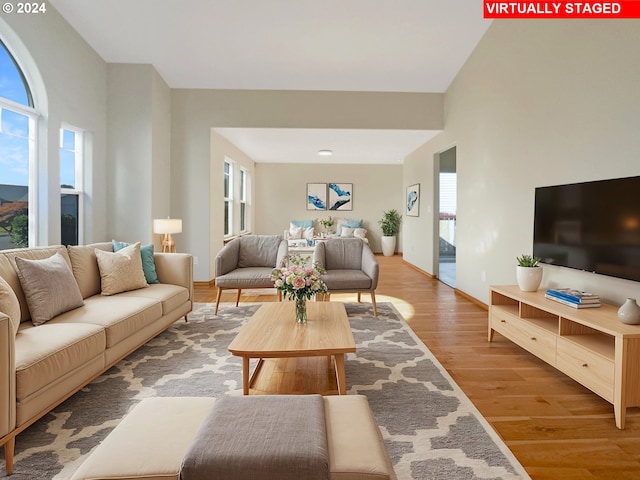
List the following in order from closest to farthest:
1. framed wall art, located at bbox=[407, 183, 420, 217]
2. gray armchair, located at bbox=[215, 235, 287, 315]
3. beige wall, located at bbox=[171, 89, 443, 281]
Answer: gray armchair, located at bbox=[215, 235, 287, 315] → beige wall, located at bbox=[171, 89, 443, 281] → framed wall art, located at bbox=[407, 183, 420, 217]

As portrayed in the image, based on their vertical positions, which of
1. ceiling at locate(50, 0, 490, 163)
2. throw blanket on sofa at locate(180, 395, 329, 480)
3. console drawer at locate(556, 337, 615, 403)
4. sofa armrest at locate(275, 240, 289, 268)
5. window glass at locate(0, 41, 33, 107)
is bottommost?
console drawer at locate(556, 337, 615, 403)

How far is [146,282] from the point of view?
143 inches

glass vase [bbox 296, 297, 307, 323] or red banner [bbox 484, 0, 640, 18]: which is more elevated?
red banner [bbox 484, 0, 640, 18]

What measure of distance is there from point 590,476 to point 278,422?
1416 mm

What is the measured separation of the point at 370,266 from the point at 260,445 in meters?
3.32

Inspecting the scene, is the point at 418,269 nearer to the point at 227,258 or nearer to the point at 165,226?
the point at 227,258

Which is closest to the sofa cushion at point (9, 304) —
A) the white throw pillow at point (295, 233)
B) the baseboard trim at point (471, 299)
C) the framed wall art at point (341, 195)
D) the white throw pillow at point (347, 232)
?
the baseboard trim at point (471, 299)

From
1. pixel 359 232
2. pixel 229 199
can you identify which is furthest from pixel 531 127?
pixel 359 232

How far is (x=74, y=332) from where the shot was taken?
2.24 m

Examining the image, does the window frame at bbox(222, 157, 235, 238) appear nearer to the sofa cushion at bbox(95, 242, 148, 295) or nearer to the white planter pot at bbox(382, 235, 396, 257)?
the white planter pot at bbox(382, 235, 396, 257)

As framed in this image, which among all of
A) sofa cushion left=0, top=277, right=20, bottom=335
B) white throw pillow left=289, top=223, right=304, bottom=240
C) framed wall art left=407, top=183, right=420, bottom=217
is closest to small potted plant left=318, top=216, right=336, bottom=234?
white throw pillow left=289, top=223, right=304, bottom=240

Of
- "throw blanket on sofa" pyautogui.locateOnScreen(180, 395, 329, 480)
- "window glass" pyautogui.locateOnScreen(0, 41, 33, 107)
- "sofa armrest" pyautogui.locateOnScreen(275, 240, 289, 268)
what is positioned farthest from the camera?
"sofa armrest" pyautogui.locateOnScreen(275, 240, 289, 268)

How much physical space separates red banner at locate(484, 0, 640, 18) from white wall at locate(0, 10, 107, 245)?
4349 mm

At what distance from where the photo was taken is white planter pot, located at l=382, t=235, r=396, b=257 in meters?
10.2
